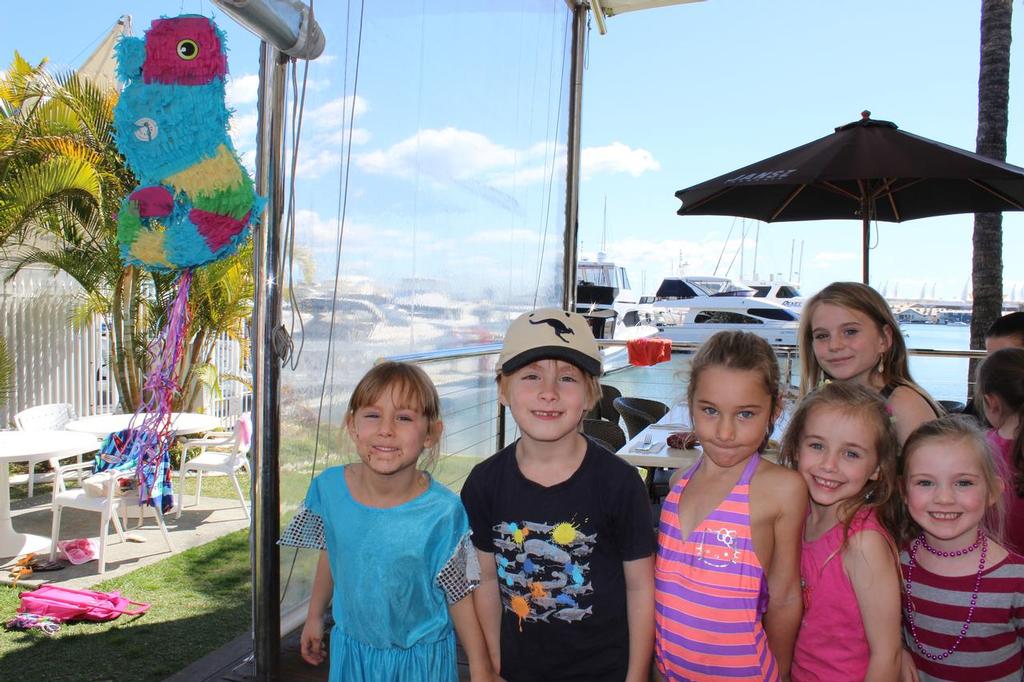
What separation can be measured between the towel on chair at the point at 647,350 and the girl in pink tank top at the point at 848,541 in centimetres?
356

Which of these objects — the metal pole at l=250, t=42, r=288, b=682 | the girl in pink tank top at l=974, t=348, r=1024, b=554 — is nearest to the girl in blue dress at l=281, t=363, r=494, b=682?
the metal pole at l=250, t=42, r=288, b=682

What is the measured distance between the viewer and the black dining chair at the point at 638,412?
5.35 m

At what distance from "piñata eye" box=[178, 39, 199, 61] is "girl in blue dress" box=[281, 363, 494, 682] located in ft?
3.02

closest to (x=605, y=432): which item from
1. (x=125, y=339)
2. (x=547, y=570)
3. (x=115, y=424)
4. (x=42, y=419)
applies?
(x=547, y=570)

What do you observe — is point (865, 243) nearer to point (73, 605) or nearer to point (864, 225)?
point (864, 225)

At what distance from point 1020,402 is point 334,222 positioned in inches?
89.4

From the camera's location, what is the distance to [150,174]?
1.89 meters

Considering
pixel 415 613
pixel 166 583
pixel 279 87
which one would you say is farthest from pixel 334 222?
pixel 166 583

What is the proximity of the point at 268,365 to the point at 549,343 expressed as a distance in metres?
1.06

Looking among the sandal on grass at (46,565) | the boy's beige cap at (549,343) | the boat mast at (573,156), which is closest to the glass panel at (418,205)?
the boat mast at (573,156)

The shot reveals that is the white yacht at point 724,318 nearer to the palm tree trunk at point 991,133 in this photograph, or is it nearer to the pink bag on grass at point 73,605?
the palm tree trunk at point 991,133

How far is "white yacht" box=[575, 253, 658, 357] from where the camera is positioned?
20703 mm

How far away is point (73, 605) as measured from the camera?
12.3ft

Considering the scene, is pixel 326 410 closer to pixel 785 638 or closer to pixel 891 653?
pixel 785 638
